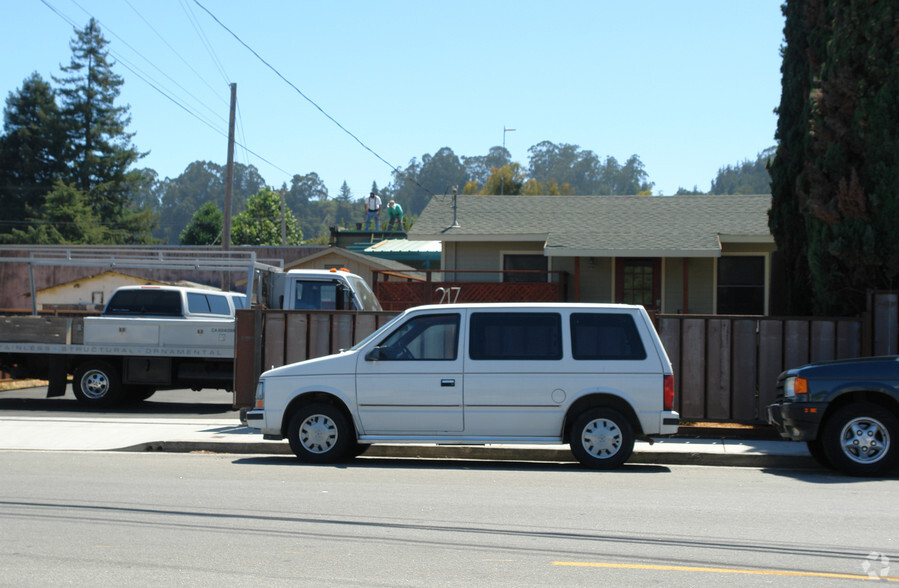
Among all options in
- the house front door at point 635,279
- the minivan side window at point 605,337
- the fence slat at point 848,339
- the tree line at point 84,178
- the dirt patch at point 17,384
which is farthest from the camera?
the tree line at point 84,178

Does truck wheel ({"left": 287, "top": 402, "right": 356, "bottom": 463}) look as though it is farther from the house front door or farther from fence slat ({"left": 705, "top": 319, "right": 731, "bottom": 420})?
the house front door

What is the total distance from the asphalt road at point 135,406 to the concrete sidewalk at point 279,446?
201 centimetres

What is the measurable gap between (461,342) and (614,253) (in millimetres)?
10840

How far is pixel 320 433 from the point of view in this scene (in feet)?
33.9

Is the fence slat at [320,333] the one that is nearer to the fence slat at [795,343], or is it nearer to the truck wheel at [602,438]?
the truck wheel at [602,438]

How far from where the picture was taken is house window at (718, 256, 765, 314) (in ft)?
70.5

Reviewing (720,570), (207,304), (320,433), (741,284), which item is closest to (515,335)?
(320,433)

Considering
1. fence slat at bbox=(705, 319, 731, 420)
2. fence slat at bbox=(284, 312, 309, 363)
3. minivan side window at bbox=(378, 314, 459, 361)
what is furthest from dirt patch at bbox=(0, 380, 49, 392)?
fence slat at bbox=(705, 319, 731, 420)

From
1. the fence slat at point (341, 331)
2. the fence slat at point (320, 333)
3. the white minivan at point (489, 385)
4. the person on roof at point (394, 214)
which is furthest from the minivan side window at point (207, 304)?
the person on roof at point (394, 214)

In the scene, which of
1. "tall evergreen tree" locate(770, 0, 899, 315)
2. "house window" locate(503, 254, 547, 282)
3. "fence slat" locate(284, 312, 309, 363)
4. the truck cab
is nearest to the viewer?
"tall evergreen tree" locate(770, 0, 899, 315)

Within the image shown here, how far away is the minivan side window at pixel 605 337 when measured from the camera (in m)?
10.0

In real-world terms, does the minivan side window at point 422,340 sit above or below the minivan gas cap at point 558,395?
above

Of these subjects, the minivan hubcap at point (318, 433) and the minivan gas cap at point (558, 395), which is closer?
the minivan gas cap at point (558, 395)

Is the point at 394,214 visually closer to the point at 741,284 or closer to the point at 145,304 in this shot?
the point at 741,284
